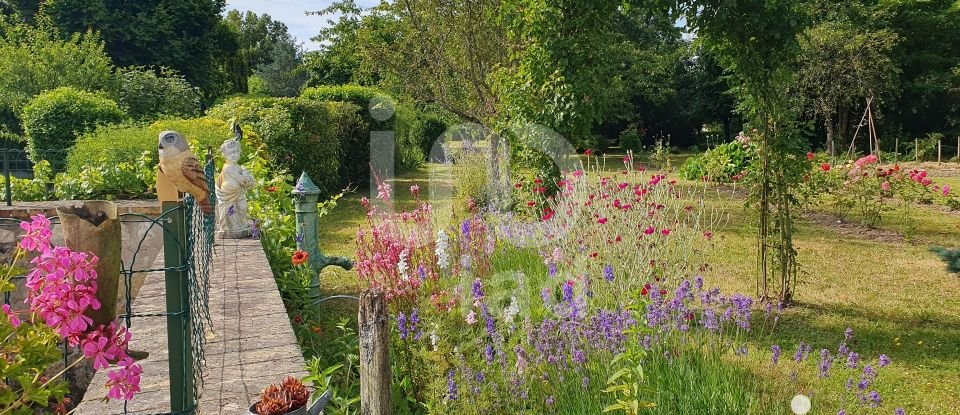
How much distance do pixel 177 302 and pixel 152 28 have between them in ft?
73.0

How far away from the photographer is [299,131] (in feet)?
34.2

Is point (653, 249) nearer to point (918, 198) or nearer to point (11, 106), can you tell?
point (918, 198)

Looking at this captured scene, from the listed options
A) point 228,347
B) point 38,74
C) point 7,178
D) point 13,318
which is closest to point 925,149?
point 7,178

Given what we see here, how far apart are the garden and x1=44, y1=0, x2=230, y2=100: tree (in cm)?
521

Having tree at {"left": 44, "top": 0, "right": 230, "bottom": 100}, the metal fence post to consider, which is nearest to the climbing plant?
the metal fence post

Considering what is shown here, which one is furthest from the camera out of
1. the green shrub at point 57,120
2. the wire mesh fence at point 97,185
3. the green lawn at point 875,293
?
the green shrub at point 57,120

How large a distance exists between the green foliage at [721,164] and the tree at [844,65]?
20.9 ft

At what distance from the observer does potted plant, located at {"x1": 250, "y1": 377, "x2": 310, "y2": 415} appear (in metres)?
1.93

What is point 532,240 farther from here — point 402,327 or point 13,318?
point 13,318

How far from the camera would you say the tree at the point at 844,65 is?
18.1 meters

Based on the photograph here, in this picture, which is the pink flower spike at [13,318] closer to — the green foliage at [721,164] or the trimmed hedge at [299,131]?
the trimmed hedge at [299,131]

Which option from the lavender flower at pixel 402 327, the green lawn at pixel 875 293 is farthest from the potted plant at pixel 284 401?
the green lawn at pixel 875 293

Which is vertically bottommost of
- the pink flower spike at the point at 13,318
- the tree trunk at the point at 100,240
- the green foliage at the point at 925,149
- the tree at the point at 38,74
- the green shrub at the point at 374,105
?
the pink flower spike at the point at 13,318

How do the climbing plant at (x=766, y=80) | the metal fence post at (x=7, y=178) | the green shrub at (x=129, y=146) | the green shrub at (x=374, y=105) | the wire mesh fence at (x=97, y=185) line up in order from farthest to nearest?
the green shrub at (x=374, y=105) → the green shrub at (x=129, y=146) → the wire mesh fence at (x=97, y=185) → the metal fence post at (x=7, y=178) → the climbing plant at (x=766, y=80)
